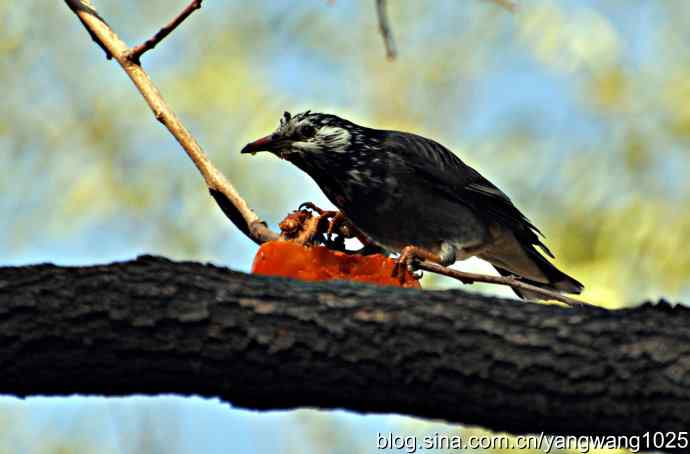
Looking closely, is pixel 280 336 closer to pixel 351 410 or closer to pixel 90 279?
pixel 351 410

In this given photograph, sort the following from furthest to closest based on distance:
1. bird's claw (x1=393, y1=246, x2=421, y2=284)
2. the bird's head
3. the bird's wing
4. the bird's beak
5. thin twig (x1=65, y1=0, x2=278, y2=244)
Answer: the bird's wing
the bird's head
the bird's beak
bird's claw (x1=393, y1=246, x2=421, y2=284)
thin twig (x1=65, y1=0, x2=278, y2=244)

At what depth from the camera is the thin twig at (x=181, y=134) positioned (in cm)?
444

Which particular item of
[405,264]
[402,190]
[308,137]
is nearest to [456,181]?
[402,190]

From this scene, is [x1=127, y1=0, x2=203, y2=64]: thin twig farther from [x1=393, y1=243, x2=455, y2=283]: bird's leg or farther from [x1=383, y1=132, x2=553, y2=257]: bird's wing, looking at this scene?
[x1=383, y1=132, x2=553, y2=257]: bird's wing

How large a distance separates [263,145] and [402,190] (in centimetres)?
90

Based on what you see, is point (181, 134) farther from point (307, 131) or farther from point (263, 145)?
point (307, 131)

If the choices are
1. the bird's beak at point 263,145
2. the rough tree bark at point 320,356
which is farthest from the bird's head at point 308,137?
the rough tree bark at point 320,356

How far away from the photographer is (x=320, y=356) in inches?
113

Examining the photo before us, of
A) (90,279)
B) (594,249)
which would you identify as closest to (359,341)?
(90,279)

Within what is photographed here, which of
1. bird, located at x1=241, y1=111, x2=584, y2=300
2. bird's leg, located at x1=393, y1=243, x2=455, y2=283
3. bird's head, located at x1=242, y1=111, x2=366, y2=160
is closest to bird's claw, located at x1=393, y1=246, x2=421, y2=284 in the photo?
bird's leg, located at x1=393, y1=243, x2=455, y2=283

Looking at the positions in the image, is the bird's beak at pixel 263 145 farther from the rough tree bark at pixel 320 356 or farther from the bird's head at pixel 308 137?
the rough tree bark at pixel 320 356

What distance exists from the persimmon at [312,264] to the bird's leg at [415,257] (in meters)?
0.08

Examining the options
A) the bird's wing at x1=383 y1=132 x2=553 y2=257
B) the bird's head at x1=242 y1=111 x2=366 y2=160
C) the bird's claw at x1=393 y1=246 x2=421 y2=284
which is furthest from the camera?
the bird's wing at x1=383 y1=132 x2=553 y2=257

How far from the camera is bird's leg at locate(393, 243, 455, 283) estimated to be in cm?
461
